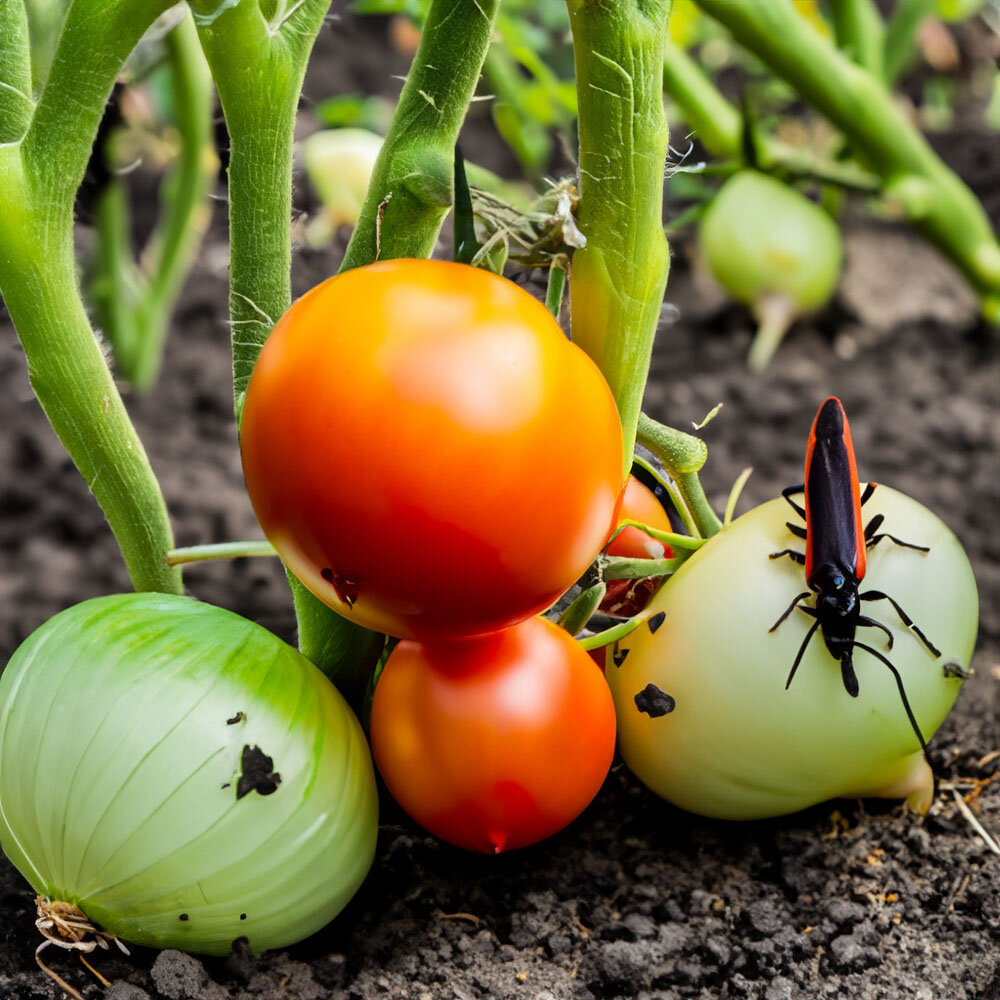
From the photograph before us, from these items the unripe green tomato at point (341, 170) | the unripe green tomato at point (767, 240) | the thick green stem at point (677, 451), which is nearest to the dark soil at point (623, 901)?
the thick green stem at point (677, 451)

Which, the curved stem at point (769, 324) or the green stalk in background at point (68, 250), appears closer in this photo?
the green stalk in background at point (68, 250)

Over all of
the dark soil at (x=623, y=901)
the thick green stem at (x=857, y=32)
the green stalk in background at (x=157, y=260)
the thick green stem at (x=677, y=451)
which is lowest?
the dark soil at (x=623, y=901)

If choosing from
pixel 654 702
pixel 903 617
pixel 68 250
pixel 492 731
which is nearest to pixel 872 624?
pixel 903 617

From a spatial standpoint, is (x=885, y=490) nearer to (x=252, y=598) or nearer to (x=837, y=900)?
(x=837, y=900)

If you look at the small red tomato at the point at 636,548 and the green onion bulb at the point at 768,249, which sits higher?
the small red tomato at the point at 636,548

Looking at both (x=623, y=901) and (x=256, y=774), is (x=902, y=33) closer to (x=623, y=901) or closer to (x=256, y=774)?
(x=623, y=901)

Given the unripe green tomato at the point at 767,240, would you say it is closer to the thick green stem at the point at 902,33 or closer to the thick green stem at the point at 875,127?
the thick green stem at the point at 875,127

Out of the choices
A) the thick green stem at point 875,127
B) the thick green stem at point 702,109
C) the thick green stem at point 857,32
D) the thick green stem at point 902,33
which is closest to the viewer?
the thick green stem at point 875,127
